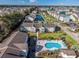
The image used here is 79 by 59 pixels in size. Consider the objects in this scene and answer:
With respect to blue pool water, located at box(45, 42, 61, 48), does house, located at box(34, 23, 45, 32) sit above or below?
above

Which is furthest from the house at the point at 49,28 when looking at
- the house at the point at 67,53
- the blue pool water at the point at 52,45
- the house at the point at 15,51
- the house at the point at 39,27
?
the house at the point at 15,51

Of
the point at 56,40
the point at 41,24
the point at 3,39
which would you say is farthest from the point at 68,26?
the point at 3,39

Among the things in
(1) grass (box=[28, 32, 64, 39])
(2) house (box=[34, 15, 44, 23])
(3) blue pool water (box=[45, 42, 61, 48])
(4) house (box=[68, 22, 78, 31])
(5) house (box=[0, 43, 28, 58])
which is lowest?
(3) blue pool water (box=[45, 42, 61, 48])

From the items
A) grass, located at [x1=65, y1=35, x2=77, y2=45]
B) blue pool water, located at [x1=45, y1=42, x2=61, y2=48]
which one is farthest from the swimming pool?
grass, located at [x1=65, y1=35, x2=77, y2=45]

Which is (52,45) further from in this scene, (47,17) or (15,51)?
(47,17)

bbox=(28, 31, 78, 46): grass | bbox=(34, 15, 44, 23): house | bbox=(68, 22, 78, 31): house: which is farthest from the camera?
bbox=(34, 15, 44, 23): house

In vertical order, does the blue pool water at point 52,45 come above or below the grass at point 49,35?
below

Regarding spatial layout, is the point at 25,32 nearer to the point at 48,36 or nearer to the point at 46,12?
the point at 48,36

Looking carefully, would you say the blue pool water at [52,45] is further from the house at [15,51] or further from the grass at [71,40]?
the house at [15,51]

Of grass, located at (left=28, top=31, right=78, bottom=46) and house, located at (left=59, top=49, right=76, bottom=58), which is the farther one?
grass, located at (left=28, top=31, right=78, bottom=46)

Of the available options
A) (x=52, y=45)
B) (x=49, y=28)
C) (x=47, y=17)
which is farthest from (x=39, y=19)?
(x=52, y=45)

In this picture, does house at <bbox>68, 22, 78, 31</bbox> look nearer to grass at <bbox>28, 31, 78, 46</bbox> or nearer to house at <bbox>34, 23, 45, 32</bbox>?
grass at <bbox>28, 31, 78, 46</bbox>

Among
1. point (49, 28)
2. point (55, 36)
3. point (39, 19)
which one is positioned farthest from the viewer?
point (39, 19)
